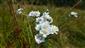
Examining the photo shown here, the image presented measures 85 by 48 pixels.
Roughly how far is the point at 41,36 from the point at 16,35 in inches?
8.5

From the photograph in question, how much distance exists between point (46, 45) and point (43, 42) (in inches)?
1.7

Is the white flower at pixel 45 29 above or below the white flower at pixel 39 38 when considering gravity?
above

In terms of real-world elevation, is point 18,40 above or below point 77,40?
above

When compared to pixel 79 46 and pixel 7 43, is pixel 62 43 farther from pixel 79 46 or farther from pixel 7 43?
pixel 7 43

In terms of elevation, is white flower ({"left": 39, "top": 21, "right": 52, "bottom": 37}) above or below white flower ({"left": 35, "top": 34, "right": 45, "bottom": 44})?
above

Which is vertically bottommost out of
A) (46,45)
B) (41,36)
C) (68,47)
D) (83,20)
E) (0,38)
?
(83,20)

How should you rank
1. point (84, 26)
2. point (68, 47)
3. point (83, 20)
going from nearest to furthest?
point (68, 47)
point (84, 26)
point (83, 20)

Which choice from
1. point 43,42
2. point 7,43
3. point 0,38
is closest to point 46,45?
point 43,42

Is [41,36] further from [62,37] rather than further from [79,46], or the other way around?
[79,46]

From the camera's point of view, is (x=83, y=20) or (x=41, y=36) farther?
(x=83, y=20)

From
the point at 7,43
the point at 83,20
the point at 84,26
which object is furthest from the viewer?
the point at 83,20

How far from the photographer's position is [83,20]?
489 centimetres

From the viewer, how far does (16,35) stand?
6.31 ft

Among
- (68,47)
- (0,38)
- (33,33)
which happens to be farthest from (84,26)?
(33,33)
